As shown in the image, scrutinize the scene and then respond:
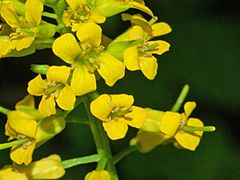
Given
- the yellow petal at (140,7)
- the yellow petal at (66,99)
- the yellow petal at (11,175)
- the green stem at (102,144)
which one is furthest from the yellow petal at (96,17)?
the yellow petal at (11,175)

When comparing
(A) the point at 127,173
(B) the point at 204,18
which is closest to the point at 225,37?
(B) the point at 204,18

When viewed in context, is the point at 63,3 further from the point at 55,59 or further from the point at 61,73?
the point at 55,59

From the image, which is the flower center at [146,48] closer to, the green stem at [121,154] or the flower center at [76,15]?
the flower center at [76,15]

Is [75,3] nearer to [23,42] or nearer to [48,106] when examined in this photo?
[23,42]

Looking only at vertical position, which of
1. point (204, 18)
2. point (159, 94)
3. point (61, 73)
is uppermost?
point (61, 73)

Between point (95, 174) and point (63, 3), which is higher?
point (63, 3)

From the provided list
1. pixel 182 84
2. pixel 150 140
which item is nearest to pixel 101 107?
pixel 150 140

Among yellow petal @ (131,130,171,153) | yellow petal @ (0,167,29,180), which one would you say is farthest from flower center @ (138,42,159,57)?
yellow petal @ (0,167,29,180)
